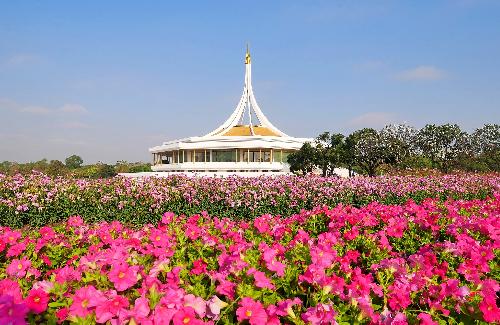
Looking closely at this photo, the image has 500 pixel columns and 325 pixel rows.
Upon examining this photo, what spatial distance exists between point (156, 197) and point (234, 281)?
8.34 m

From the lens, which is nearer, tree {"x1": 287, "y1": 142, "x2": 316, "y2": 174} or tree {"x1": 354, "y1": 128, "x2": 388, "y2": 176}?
tree {"x1": 287, "y1": 142, "x2": 316, "y2": 174}

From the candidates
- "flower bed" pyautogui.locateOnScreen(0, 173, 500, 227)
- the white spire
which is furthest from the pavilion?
"flower bed" pyautogui.locateOnScreen(0, 173, 500, 227)

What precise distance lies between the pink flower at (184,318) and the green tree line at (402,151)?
23474 mm

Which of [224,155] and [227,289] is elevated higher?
[224,155]

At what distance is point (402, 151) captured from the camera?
2819 cm

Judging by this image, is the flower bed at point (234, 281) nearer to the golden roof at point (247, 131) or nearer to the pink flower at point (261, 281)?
the pink flower at point (261, 281)

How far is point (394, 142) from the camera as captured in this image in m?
27.7

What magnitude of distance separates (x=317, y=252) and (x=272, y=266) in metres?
0.48

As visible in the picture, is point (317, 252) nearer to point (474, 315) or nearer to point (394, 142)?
point (474, 315)

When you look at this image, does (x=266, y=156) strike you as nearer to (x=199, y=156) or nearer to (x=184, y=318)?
(x=199, y=156)

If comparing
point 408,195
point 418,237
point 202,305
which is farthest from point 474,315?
point 408,195

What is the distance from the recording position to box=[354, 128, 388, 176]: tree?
26.8 meters

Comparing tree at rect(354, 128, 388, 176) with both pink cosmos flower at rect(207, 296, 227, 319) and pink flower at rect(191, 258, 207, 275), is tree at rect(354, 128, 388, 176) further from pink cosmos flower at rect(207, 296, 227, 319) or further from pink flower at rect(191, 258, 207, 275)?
pink cosmos flower at rect(207, 296, 227, 319)

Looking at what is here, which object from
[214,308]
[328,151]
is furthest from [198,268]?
[328,151]
